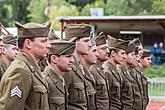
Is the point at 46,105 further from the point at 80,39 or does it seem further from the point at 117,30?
the point at 117,30

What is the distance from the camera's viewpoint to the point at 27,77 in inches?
196

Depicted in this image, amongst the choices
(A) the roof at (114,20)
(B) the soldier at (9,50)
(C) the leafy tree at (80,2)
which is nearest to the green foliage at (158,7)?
(C) the leafy tree at (80,2)

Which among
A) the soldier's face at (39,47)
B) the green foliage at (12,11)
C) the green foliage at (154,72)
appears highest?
the soldier's face at (39,47)

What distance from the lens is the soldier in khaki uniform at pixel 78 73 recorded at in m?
6.42

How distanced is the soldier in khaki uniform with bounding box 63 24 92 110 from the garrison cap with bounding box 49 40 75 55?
1.36 ft

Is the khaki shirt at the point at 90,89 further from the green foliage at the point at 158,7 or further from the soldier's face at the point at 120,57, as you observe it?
the green foliage at the point at 158,7

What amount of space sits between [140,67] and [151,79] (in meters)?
8.83

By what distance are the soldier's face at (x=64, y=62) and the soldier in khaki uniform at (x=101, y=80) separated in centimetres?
144

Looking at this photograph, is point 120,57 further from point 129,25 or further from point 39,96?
point 129,25

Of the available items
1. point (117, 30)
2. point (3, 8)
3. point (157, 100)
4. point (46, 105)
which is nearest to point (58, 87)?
point (46, 105)

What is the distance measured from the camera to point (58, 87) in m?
5.92

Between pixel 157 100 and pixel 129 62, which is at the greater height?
pixel 129 62

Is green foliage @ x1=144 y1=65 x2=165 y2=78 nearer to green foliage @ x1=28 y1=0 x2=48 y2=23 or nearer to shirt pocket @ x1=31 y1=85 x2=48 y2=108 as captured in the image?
shirt pocket @ x1=31 y1=85 x2=48 y2=108

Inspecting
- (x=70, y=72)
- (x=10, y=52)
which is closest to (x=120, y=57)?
(x=10, y=52)
